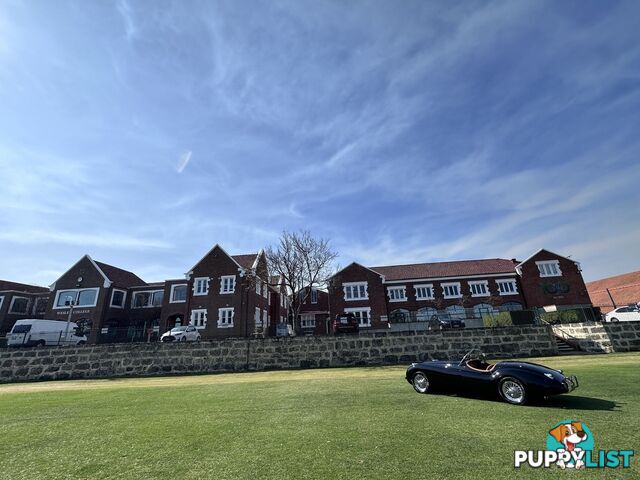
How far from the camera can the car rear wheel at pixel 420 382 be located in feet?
28.7

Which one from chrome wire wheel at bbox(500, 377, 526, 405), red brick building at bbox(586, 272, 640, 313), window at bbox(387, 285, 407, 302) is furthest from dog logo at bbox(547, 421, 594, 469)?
red brick building at bbox(586, 272, 640, 313)

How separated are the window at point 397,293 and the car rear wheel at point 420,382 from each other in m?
33.1

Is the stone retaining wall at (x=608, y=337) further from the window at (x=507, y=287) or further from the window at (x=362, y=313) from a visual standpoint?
the window at (x=362, y=313)

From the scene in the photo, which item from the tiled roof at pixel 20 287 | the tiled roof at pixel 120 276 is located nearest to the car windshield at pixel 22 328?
the tiled roof at pixel 120 276

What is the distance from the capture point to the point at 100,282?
4059 cm

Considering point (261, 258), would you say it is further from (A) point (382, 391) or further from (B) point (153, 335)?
(A) point (382, 391)

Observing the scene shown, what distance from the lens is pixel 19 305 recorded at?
4322 cm

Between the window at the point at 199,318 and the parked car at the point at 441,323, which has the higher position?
the window at the point at 199,318

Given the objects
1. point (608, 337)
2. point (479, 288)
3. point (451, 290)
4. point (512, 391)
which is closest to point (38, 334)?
point (512, 391)

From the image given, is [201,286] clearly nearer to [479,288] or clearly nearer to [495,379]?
[479,288]

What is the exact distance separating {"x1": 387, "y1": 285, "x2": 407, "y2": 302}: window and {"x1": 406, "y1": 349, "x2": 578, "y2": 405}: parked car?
33.2 metres

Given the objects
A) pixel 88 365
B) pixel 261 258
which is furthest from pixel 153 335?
pixel 88 365

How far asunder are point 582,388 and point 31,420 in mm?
14064

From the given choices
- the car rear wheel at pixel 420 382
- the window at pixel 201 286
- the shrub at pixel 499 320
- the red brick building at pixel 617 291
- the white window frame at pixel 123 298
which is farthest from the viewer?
the red brick building at pixel 617 291
